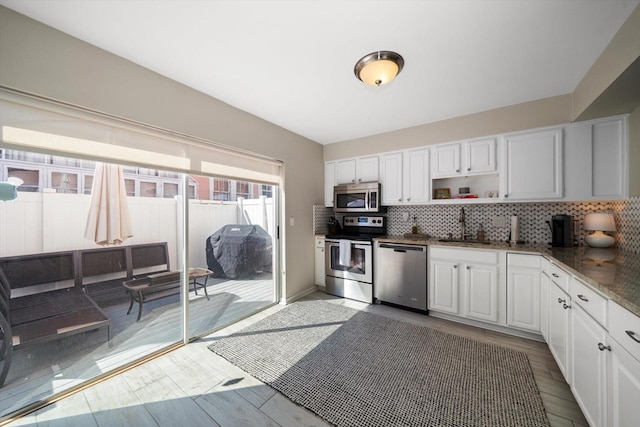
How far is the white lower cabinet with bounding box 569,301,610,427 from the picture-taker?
1.20 m

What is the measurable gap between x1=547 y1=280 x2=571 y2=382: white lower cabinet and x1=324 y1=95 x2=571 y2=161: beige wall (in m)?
1.74

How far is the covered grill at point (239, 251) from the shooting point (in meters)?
2.82

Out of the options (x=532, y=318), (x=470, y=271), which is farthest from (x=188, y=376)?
(x=532, y=318)

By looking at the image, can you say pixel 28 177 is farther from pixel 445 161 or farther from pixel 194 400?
pixel 445 161

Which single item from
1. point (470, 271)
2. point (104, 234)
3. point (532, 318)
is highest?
point (104, 234)

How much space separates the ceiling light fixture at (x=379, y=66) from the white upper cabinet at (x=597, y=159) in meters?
2.06

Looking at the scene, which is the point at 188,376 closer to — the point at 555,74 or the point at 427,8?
the point at 427,8

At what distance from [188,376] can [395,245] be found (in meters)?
2.59

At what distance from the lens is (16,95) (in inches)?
57.7

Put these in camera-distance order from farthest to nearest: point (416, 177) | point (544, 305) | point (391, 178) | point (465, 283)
A: point (391, 178) → point (416, 177) → point (465, 283) → point (544, 305)

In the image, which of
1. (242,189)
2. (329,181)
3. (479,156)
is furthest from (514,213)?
(242,189)

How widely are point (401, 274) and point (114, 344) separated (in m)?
3.08

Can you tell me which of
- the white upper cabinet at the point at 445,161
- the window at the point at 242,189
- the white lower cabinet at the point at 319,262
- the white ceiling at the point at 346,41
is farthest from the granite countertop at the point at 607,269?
the window at the point at 242,189

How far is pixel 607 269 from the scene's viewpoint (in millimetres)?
1530
